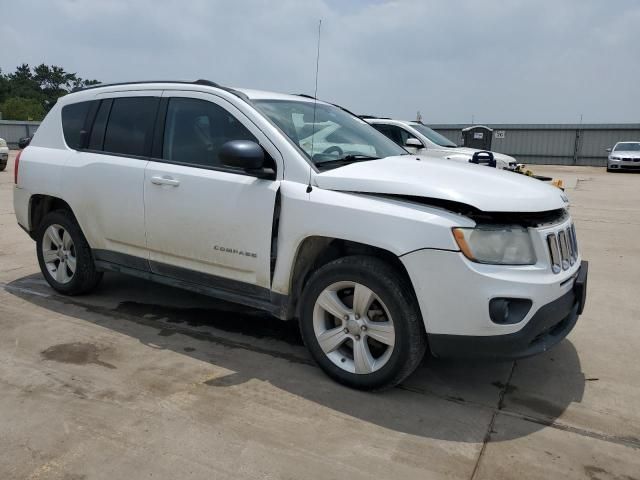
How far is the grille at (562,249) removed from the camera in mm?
3047

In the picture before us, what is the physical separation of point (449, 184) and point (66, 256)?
11.4 feet

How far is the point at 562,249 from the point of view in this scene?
3193 mm

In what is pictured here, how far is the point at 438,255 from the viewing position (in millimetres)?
2881

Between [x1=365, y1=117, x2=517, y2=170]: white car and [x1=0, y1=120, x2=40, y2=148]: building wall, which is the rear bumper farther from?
[x1=0, y1=120, x2=40, y2=148]: building wall

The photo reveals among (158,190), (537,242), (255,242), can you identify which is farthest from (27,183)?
(537,242)

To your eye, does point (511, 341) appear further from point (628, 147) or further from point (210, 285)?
point (628, 147)

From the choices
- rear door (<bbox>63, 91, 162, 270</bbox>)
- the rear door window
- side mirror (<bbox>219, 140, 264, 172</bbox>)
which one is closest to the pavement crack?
side mirror (<bbox>219, 140, 264, 172</bbox>)

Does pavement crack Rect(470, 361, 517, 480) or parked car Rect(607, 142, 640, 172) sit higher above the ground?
parked car Rect(607, 142, 640, 172)

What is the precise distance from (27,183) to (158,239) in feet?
5.75

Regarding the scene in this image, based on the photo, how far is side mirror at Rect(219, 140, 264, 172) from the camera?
3320 millimetres

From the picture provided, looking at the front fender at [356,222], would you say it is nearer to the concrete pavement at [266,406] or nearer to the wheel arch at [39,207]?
the concrete pavement at [266,406]

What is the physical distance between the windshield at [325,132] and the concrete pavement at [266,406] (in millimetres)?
1419

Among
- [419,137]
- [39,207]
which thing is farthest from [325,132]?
[419,137]

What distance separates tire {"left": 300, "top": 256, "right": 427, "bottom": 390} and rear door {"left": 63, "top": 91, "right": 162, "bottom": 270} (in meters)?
1.59
